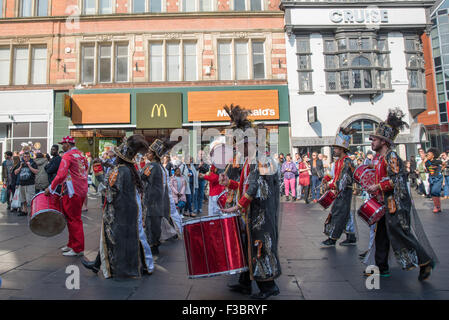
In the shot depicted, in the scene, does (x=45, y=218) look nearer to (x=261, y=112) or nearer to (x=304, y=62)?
(x=261, y=112)

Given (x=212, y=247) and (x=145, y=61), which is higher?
(x=145, y=61)

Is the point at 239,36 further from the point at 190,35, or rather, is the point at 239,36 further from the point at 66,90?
the point at 66,90

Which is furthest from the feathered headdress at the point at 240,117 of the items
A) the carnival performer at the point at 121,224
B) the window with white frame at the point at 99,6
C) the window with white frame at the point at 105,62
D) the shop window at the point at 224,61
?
the window with white frame at the point at 99,6

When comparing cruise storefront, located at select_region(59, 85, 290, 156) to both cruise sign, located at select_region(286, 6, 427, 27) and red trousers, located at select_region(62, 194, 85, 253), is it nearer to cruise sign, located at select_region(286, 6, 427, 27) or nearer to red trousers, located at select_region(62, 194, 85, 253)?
cruise sign, located at select_region(286, 6, 427, 27)

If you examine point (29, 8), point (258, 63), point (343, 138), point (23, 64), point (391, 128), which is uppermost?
point (29, 8)

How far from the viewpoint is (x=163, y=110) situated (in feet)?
54.1

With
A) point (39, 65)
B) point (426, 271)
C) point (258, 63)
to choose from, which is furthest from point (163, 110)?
point (426, 271)

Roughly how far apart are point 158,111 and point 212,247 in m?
14.2

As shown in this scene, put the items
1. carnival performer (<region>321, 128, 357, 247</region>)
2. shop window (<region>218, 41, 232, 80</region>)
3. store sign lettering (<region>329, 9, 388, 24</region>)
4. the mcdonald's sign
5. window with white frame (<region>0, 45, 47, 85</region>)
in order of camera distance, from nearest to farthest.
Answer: carnival performer (<region>321, 128, 357, 247</region>)
the mcdonald's sign
store sign lettering (<region>329, 9, 388, 24</region>)
window with white frame (<region>0, 45, 47, 85</region>)
shop window (<region>218, 41, 232, 80</region>)

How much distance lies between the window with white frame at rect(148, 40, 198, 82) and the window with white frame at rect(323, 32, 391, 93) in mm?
7119

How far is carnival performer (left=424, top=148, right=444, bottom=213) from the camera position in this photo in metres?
8.98

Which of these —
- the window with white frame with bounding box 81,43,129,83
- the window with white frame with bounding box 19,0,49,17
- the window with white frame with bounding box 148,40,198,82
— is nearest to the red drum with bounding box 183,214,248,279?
the window with white frame with bounding box 148,40,198,82
